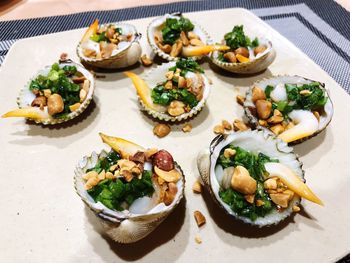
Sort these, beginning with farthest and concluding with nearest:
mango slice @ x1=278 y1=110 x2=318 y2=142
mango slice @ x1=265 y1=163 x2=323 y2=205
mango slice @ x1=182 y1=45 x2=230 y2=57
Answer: mango slice @ x1=182 y1=45 x2=230 y2=57 < mango slice @ x1=278 y1=110 x2=318 y2=142 < mango slice @ x1=265 y1=163 x2=323 y2=205

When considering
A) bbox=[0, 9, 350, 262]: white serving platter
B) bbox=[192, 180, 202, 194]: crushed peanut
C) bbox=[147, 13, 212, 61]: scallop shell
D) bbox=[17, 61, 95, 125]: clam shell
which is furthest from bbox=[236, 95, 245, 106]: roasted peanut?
bbox=[17, 61, 95, 125]: clam shell

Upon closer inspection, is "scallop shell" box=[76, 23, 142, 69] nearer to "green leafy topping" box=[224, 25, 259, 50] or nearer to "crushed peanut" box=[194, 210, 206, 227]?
"green leafy topping" box=[224, 25, 259, 50]

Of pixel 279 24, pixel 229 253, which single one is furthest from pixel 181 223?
pixel 279 24

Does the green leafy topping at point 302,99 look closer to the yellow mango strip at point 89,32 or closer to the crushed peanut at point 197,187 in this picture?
the crushed peanut at point 197,187

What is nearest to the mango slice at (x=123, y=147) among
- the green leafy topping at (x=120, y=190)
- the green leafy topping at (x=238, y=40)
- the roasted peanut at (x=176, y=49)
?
the green leafy topping at (x=120, y=190)

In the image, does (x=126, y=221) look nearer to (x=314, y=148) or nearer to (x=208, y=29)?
(x=314, y=148)

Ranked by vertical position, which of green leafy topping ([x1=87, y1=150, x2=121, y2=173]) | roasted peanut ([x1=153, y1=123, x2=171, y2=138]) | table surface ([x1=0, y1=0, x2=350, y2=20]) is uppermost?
green leafy topping ([x1=87, y1=150, x2=121, y2=173])

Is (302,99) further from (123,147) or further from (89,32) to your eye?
(89,32)
